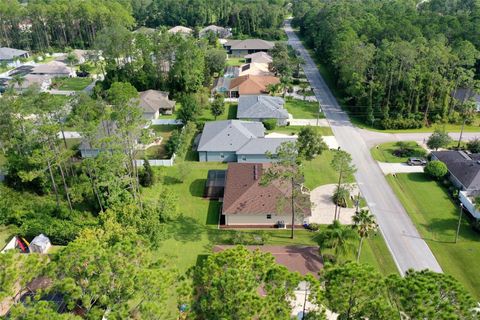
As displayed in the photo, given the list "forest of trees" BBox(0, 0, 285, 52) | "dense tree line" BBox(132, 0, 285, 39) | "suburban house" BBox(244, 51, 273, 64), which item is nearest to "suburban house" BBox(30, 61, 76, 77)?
"forest of trees" BBox(0, 0, 285, 52)

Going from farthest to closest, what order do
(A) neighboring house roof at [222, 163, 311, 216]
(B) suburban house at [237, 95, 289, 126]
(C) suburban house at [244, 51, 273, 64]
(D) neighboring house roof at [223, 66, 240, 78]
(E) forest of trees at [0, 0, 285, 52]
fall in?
(E) forest of trees at [0, 0, 285, 52] → (C) suburban house at [244, 51, 273, 64] → (D) neighboring house roof at [223, 66, 240, 78] → (B) suburban house at [237, 95, 289, 126] → (A) neighboring house roof at [222, 163, 311, 216]

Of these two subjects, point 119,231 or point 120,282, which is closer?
point 120,282

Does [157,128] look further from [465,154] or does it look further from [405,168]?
[465,154]

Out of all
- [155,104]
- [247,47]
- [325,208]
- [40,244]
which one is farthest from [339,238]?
[247,47]

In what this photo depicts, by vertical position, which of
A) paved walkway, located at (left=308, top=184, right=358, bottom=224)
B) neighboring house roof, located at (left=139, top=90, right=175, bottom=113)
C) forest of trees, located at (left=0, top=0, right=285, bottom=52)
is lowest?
paved walkway, located at (left=308, top=184, right=358, bottom=224)

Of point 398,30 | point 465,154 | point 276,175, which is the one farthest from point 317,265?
point 398,30

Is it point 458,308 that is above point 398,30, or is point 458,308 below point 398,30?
below

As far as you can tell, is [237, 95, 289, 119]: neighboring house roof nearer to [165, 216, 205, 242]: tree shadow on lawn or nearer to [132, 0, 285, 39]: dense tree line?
[165, 216, 205, 242]: tree shadow on lawn

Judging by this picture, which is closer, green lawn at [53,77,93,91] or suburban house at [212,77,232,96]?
suburban house at [212,77,232,96]
